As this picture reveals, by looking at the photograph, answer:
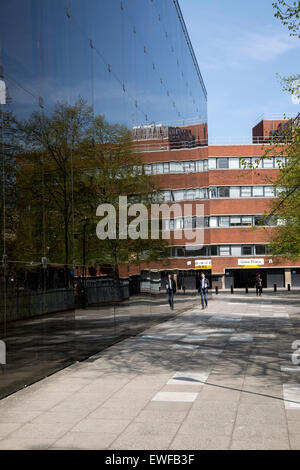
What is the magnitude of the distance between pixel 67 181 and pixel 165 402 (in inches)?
209

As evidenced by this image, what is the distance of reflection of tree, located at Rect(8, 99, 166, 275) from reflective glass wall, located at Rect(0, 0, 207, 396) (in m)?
0.02

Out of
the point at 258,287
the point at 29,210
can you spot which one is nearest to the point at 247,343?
the point at 29,210

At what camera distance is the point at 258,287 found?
49.5m

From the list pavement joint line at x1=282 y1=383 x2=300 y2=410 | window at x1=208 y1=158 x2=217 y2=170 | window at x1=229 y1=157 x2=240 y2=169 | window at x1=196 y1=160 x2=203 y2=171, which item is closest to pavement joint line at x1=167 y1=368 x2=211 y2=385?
pavement joint line at x1=282 y1=383 x2=300 y2=410

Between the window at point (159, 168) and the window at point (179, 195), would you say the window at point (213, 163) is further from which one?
the window at point (159, 168)

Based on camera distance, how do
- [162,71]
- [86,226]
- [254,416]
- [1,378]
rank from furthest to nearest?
[162,71] → [86,226] → [1,378] → [254,416]

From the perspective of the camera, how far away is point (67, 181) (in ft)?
38.8

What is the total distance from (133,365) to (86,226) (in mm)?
3403

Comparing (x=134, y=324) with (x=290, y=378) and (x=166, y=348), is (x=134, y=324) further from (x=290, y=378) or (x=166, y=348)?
(x=290, y=378)

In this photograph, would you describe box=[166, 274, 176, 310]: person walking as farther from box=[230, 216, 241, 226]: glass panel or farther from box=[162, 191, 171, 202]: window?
box=[230, 216, 241, 226]: glass panel

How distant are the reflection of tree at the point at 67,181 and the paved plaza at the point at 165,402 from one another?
2.27 meters

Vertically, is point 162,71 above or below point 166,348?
above

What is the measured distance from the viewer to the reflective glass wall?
887 cm

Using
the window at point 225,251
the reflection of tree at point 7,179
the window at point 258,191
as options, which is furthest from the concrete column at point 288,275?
the reflection of tree at point 7,179
